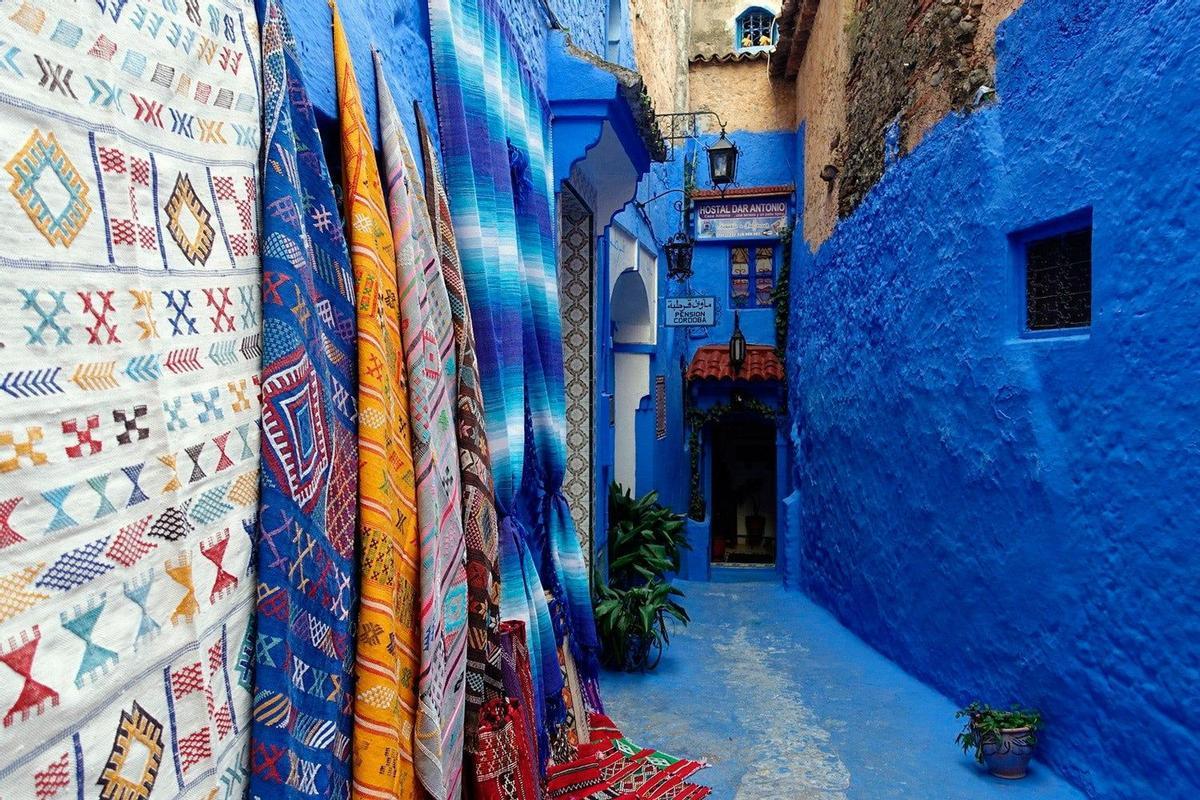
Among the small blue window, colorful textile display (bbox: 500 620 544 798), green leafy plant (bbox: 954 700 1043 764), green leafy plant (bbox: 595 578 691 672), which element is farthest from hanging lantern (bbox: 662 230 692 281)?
colorful textile display (bbox: 500 620 544 798)

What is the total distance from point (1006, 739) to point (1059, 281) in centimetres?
234

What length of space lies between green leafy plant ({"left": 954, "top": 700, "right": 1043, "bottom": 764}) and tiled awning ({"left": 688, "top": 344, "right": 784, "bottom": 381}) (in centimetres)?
704

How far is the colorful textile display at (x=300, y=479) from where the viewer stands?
4.32ft

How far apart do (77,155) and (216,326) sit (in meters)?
0.30

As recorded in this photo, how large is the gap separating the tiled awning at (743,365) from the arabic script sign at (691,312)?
1786mm

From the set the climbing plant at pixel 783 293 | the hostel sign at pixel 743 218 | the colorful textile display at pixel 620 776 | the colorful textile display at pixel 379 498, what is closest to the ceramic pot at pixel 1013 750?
the colorful textile display at pixel 620 776

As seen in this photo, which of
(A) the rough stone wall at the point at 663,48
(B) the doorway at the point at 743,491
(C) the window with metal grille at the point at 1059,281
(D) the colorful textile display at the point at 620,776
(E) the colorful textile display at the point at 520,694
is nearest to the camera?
(E) the colorful textile display at the point at 520,694

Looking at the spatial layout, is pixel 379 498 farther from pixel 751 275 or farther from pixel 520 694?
pixel 751 275

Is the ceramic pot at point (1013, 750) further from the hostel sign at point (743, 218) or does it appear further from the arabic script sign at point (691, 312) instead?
the hostel sign at point (743, 218)

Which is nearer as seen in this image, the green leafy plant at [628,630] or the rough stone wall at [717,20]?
the green leafy plant at [628,630]

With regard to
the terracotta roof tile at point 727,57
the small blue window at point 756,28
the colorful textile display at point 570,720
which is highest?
the small blue window at point 756,28

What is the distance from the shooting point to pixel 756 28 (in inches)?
555

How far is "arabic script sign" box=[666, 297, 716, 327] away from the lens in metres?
9.91

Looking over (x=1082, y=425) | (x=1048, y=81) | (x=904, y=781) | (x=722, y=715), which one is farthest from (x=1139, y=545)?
(x=722, y=715)
